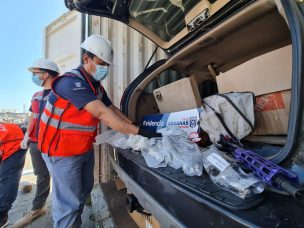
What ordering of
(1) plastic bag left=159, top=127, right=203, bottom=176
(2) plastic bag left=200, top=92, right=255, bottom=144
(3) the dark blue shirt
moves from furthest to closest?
(3) the dark blue shirt, (2) plastic bag left=200, top=92, right=255, bottom=144, (1) plastic bag left=159, top=127, right=203, bottom=176

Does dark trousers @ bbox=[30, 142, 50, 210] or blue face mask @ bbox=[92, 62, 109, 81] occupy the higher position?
blue face mask @ bbox=[92, 62, 109, 81]

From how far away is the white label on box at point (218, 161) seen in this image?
0.77 meters

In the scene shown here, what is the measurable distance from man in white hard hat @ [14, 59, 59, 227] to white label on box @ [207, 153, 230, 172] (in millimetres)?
2166

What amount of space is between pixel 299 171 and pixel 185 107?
3.34ft

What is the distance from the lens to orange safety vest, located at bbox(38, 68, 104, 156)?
1.60 meters

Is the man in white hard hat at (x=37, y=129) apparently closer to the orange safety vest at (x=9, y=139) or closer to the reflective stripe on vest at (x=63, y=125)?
the orange safety vest at (x=9, y=139)

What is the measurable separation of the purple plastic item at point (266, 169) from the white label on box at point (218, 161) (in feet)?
0.28

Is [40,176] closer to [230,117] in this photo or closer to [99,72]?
[99,72]

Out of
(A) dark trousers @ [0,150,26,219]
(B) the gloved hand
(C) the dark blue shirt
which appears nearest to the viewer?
(C) the dark blue shirt

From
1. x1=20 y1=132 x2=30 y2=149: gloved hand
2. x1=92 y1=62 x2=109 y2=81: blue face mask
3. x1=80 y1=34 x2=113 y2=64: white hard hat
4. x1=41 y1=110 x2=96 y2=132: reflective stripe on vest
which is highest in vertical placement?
x1=80 y1=34 x2=113 y2=64: white hard hat

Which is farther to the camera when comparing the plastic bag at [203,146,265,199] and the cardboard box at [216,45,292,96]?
the cardboard box at [216,45,292,96]

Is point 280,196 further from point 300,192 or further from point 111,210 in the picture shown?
point 111,210

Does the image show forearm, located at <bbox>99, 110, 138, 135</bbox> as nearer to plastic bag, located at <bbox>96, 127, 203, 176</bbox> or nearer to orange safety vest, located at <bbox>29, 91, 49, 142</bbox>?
plastic bag, located at <bbox>96, 127, 203, 176</bbox>

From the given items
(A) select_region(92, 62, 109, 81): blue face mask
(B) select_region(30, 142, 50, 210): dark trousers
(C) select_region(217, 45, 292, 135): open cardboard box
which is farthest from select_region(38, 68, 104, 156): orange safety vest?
(C) select_region(217, 45, 292, 135): open cardboard box
